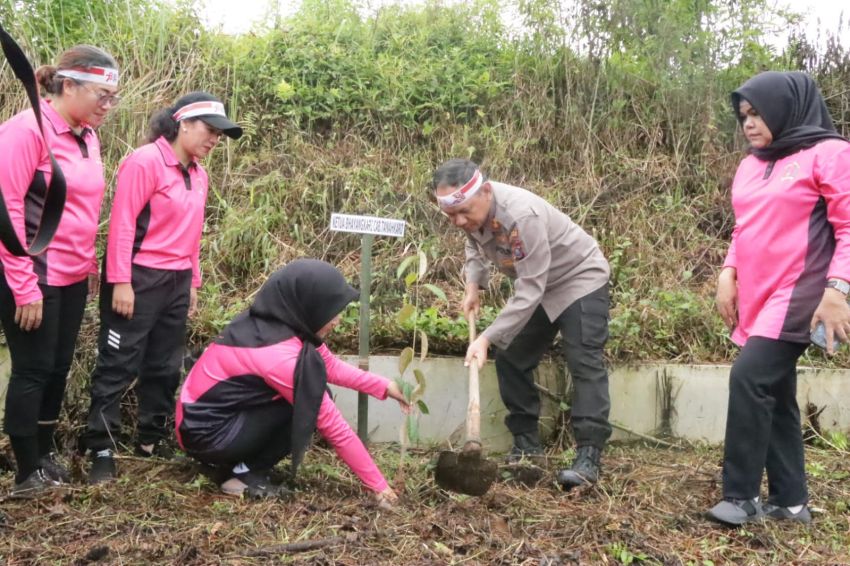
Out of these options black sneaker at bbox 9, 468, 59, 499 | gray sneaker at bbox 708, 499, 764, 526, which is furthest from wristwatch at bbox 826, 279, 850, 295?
black sneaker at bbox 9, 468, 59, 499

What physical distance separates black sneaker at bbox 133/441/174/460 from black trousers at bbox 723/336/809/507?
273cm

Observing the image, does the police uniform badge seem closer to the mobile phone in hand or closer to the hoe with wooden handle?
the hoe with wooden handle

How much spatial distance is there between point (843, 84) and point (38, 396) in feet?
22.0

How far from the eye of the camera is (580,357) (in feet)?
14.1

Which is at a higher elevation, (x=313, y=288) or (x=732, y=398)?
(x=313, y=288)

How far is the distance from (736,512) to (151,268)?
113 inches

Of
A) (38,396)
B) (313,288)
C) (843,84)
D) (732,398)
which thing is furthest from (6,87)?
(843,84)

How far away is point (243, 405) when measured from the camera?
380 cm

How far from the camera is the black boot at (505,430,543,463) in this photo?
4.55m

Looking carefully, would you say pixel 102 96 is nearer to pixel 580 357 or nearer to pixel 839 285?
pixel 580 357

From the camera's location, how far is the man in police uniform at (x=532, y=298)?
404 centimetres

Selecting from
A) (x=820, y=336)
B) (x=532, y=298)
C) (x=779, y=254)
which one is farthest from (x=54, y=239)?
(x=820, y=336)

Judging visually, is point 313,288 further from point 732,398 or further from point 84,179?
point 732,398

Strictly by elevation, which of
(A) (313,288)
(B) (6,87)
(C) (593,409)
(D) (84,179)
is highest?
(B) (6,87)
